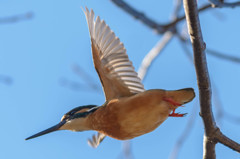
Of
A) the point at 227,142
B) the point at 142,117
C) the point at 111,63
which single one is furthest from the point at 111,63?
the point at 227,142

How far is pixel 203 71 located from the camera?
2838mm

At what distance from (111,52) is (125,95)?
1.93ft

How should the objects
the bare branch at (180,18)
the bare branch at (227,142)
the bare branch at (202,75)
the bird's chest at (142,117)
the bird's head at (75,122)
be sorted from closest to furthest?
1. the bare branch at (202,75)
2. the bare branch at (227,142)
3. the bare branch at (180,18)
4. the bird's chest at (142,117)
5. the bird's head at (75,122)

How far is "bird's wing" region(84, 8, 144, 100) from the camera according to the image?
4.18 metres

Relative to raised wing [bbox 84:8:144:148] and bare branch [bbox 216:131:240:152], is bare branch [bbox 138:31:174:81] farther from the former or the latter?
bare branch [bbox 216:131:240:152]

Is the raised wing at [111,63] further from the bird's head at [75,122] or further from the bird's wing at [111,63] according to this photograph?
the bird's head at [75,122]

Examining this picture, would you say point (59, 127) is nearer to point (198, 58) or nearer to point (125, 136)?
point (125, 136)

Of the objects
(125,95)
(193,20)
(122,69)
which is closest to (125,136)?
(125,95)

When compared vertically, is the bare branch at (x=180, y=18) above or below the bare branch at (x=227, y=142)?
above

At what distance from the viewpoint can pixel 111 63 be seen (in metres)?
4.32

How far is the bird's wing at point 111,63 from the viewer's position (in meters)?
4.18

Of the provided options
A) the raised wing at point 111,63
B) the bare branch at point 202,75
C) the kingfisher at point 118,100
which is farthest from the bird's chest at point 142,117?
the bare branch at point 202,75

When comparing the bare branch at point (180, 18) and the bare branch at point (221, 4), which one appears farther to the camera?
the bare branch at point (180, 18)

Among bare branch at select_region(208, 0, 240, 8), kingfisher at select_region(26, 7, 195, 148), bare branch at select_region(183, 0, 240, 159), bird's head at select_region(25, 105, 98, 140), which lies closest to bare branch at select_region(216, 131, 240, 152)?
bare branch at select_region(183, 0, 240, 159)
